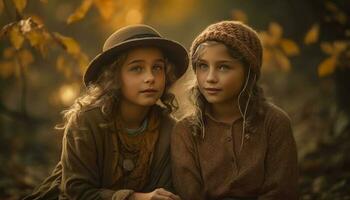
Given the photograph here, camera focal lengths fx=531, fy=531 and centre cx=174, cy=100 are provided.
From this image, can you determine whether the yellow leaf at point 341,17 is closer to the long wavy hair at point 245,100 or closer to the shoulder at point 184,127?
the long wavy hair at point 245,100

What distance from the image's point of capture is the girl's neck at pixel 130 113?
11.5 ft

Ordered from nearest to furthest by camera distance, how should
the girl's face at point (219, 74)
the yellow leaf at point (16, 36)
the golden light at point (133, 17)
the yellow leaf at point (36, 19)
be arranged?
the girl's face at point (219, 74)
the yellow leaf at point (16, 36)
the yellow leaf at point (36, 19)
the golden light at point (133, 17)

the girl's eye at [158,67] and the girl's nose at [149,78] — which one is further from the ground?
the girl's eye at [158,67]

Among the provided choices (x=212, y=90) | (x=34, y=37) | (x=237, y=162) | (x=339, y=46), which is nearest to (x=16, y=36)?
(x=34, y=37)

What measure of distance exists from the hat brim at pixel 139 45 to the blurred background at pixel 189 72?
0.32m

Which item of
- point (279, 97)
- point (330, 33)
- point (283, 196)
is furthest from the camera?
point (279, 97)

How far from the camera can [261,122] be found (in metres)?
3.34

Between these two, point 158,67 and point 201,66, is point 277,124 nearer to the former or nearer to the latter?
point 201,66

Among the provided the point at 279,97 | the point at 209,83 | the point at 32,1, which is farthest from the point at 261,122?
the point at 279,97

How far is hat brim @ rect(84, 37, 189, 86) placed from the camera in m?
3.27

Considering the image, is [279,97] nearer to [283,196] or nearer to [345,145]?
[345,145]

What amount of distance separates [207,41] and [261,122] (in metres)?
0.61

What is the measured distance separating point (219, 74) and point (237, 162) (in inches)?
22.0

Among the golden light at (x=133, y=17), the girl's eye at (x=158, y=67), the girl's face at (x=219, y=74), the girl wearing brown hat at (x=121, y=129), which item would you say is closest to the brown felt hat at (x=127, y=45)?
the girl wearing brown hat at (x=121, y=129)
